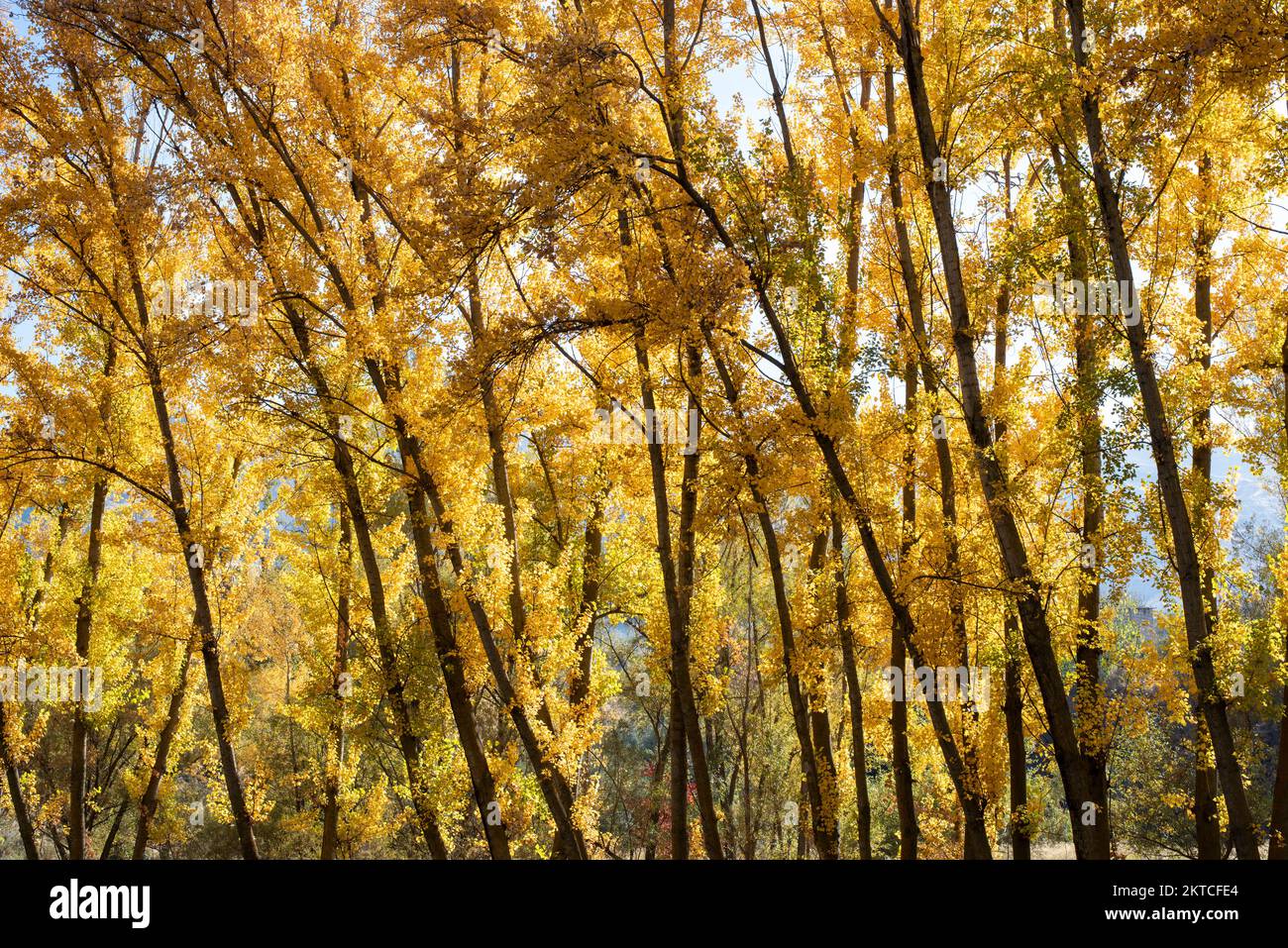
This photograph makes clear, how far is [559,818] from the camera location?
9727mm

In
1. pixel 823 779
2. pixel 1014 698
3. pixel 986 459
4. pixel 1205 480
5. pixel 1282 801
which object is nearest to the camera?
pixel 986 459

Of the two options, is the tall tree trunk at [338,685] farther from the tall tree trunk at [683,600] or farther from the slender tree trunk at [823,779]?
the slender tree trunk at [823,779]

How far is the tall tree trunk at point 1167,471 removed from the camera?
22.5 ft

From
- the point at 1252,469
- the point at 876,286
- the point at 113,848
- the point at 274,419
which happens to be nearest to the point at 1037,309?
the point at 876,286

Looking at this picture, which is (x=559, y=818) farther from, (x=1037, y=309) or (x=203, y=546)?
(x=1037, y=309)

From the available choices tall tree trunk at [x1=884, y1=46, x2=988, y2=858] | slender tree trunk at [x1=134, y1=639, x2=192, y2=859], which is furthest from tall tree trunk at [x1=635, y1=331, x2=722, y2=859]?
slender tree trunk at [x1=134, y1=639, x2=192, y2=859]

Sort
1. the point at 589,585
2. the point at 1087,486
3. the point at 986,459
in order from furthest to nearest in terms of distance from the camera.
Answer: the point at 589,585
the point at 1087,486
the point at 986,459

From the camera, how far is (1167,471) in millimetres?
6926

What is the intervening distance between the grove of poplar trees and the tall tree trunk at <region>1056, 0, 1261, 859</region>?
45mm

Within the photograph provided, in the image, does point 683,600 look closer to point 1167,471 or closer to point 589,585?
point 1167,471

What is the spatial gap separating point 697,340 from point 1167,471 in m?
3.78

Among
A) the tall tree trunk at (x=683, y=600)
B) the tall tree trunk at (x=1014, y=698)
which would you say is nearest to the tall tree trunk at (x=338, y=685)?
the tall tree trunk at (x=683, y=600)

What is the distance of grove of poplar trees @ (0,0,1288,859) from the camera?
7.42 metres

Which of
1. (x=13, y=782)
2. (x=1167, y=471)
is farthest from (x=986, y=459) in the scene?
(x=13, y=782)
